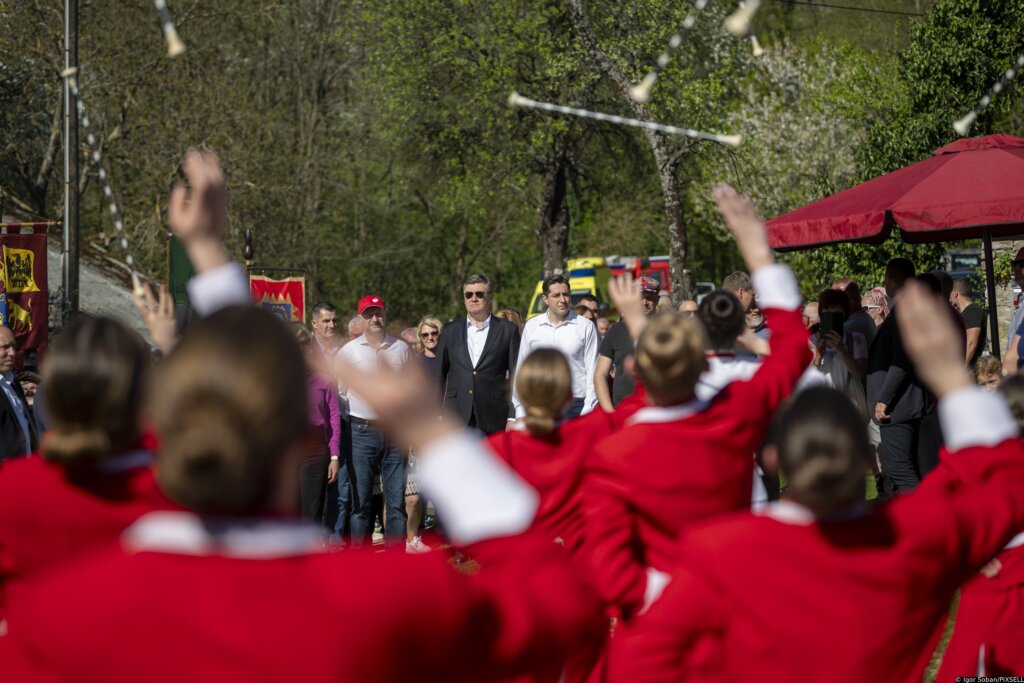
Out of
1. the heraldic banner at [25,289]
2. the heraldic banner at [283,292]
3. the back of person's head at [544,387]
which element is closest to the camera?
the back of person's head at [544,387]

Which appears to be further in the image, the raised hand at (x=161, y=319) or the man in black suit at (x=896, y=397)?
the man in black suit at (x=896, y=397)

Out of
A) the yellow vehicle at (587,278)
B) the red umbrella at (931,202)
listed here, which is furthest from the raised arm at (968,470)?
the yellow vehicle at (587,278)

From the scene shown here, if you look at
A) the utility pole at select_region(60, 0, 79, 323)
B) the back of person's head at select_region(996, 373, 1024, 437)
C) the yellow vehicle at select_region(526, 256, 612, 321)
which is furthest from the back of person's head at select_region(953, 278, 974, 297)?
the yellow vehicle at select_region(526, 256, 612, 321)

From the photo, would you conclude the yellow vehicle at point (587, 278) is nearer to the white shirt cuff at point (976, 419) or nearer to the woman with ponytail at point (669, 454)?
the woman with ponytail at point (669, 454)

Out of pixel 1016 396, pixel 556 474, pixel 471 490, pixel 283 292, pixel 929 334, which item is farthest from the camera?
pixel 283 292

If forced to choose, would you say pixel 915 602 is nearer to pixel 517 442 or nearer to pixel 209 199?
pixel 209 199

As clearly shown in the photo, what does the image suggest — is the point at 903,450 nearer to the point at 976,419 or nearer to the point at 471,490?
the point at 976,419

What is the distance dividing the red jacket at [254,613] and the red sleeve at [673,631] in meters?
1.05

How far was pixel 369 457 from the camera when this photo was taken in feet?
35.7

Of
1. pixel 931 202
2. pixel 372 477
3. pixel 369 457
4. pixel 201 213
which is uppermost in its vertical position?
pixel 931 202

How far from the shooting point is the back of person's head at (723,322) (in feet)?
15.9

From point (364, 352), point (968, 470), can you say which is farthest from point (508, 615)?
point (364, 352)

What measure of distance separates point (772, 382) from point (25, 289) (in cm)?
1151

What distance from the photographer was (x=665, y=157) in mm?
28953
